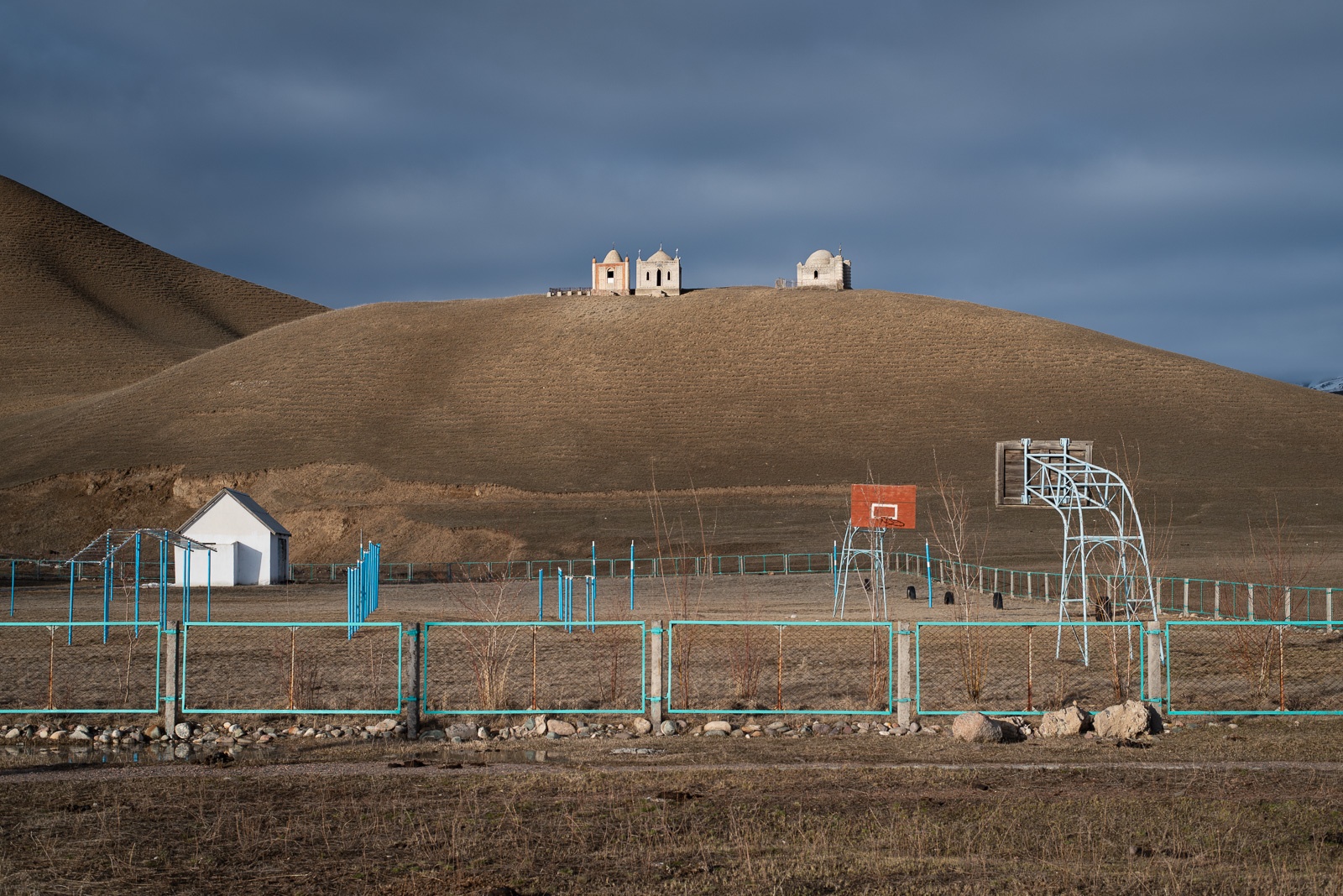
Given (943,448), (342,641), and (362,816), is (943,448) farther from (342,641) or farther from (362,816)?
(362,816)

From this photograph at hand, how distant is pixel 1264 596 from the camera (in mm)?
32156

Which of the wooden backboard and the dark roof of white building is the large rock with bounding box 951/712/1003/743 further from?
the dark roof of white building

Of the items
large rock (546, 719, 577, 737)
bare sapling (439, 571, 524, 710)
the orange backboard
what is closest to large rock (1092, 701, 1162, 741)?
large rock (546, 719, 577, 737)

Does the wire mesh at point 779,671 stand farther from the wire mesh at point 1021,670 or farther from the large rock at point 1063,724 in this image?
the large rock at point 1063,724

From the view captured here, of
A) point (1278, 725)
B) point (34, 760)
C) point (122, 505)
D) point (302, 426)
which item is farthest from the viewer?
point (302, 426)

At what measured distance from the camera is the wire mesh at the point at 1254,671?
51.6 ft

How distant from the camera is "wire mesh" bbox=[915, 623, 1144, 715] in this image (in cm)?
1579

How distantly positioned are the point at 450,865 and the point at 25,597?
3786 centimetres

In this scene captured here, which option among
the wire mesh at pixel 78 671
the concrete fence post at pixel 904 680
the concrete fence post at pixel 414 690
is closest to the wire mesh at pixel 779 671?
the concrete fence post at pixel 904 680

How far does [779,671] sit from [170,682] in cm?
743

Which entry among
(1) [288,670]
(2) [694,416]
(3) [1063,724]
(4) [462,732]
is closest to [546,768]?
(4) [462,732]

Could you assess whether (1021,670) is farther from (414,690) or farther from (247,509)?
(247,509)

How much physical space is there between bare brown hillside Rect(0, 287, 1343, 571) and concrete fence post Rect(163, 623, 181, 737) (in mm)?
42330

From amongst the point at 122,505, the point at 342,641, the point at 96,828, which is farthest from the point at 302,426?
the point at 96,828
